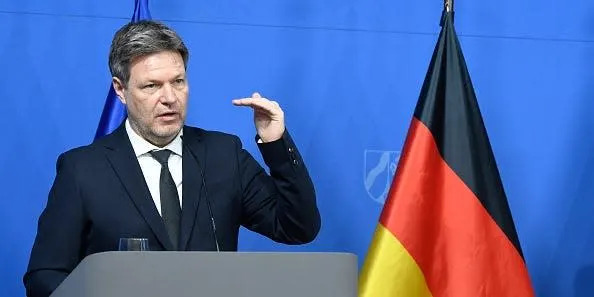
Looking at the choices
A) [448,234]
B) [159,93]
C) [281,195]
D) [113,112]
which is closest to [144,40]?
[159,93]

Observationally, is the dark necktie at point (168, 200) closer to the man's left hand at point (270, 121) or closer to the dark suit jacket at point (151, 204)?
the dark suit jacket at point (151, 204)

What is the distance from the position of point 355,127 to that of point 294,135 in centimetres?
17

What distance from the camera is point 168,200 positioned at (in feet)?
6.81

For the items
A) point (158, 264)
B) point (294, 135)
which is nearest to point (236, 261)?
point (158, 264)

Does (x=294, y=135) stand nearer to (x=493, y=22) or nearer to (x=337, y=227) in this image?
(x=337, y=227)

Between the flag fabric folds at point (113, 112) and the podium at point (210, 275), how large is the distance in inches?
53.3

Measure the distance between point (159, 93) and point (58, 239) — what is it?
0.32 metres

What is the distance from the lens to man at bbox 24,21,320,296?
6.62 ft

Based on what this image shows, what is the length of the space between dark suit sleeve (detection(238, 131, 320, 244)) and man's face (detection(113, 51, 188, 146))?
175 millimetres

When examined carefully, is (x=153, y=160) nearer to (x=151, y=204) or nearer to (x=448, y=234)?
(x=151, y=204)

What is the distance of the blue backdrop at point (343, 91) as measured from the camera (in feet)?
9.78

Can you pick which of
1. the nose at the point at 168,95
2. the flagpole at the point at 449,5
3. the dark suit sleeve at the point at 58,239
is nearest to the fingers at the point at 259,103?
the nose at the point at 168,95

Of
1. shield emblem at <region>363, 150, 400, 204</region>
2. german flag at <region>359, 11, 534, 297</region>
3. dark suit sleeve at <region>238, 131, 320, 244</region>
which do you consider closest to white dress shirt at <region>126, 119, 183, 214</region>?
dark suit sleeve at <region>238, 131, 320, 244</region>

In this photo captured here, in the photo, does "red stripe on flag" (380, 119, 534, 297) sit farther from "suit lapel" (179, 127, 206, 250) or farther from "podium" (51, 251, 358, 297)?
"podium" (51, 251, 358, 297)
